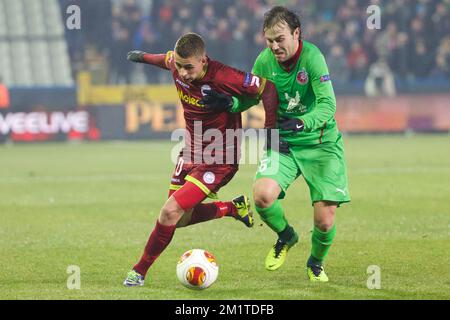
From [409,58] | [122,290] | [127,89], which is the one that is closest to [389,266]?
[122,290]

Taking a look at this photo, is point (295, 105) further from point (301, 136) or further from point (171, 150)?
point (171, 150)

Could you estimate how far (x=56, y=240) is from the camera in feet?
32.0

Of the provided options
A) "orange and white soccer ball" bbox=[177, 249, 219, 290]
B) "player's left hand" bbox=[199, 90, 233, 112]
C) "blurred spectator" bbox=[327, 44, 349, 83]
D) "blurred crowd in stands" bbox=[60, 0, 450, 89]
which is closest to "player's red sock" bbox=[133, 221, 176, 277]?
"orange and white soccer ball" bbox=[177, 249, 219, 290]

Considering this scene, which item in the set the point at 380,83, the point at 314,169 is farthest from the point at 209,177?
the point at 380,83

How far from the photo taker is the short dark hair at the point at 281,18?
7484 mm

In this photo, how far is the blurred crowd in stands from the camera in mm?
25125

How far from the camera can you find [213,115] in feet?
25.3

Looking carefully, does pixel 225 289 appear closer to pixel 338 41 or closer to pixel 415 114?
pixel 415 114

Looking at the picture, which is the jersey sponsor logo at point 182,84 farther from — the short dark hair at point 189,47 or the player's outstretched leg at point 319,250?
the player's outstretched leg at point 319,250

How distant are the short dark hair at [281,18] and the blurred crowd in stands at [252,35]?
16916 mm

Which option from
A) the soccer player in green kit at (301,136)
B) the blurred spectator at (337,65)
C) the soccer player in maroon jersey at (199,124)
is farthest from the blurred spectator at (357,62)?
the soccer player in maroon jersey at (199,124)

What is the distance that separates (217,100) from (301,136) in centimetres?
85

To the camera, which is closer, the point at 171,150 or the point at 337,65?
the point at 171,150

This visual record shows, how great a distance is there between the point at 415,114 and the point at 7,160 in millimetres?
10550
